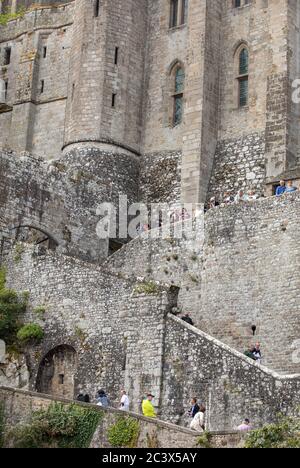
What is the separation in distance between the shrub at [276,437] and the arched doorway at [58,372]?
965cm

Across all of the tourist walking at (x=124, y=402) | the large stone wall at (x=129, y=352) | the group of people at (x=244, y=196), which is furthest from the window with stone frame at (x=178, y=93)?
the tourist walking at (x=124, y=402)

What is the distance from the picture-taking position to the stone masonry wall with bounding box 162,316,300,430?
2892cm

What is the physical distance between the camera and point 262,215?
36844 mm

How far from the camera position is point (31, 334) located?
112 feet

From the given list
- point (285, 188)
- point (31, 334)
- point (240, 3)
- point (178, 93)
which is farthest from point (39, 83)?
point (31, 334)

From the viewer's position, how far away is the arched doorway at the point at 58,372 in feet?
109

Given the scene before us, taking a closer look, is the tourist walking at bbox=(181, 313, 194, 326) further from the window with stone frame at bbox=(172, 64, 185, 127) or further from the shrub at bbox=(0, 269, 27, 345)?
the window with stone frame at bbox=(172, 64, 185, 127)

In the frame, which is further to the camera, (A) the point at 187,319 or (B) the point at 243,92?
(B) the point at 243,92

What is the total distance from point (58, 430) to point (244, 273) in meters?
11.5

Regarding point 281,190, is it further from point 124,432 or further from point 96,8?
point 96,8

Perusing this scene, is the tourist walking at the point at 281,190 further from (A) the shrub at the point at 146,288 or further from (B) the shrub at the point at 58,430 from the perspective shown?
(B) the shrub at the point at 58,430

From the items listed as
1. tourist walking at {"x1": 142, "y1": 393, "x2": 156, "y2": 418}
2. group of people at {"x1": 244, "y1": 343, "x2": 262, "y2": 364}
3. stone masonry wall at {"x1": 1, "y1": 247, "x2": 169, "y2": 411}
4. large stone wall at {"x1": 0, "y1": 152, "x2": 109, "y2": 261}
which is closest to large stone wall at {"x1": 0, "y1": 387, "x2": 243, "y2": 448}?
tourist walking at {"x1": 142, "y1": 393, "x2": 156, "y2": 418}

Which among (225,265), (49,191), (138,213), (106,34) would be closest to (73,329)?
(225,265)
